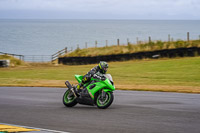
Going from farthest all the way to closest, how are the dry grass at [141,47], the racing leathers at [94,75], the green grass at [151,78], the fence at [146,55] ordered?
the dry grass at [141,47] < the fence at [146,55] < the green grass at [151,78] < the racing leathers at [94,75]

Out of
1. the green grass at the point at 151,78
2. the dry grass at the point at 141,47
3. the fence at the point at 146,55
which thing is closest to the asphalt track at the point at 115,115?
the green grass at the point at 151,78

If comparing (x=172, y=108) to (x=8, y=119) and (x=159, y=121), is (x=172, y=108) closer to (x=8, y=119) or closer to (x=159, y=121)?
(x=159, y=121)

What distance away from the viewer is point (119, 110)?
1080cm

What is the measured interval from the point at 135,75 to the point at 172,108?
14513 millimetres

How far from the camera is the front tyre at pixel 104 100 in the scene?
35.0ft

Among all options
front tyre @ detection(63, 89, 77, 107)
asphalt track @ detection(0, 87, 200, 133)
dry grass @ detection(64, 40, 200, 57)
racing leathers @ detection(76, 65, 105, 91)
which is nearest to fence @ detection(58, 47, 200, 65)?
dry grass @ detection(64, 40, 200, 57)

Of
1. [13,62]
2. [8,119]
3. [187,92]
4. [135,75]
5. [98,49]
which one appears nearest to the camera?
[8,119]

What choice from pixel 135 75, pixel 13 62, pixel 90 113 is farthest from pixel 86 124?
pixel 13 62

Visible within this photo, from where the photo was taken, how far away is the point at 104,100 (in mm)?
10953

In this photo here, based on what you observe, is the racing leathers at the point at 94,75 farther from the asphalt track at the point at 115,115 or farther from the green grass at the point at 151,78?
the green grass at the point at 151,78

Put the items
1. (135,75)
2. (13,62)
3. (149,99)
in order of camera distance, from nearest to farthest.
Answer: (149,99) → (135,75) → (13,62)

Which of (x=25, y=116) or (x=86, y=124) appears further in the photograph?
(x=25, y=116)

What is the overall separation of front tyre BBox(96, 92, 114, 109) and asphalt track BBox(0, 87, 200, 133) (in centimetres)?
17

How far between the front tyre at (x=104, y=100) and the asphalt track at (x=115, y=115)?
0.17 metres
